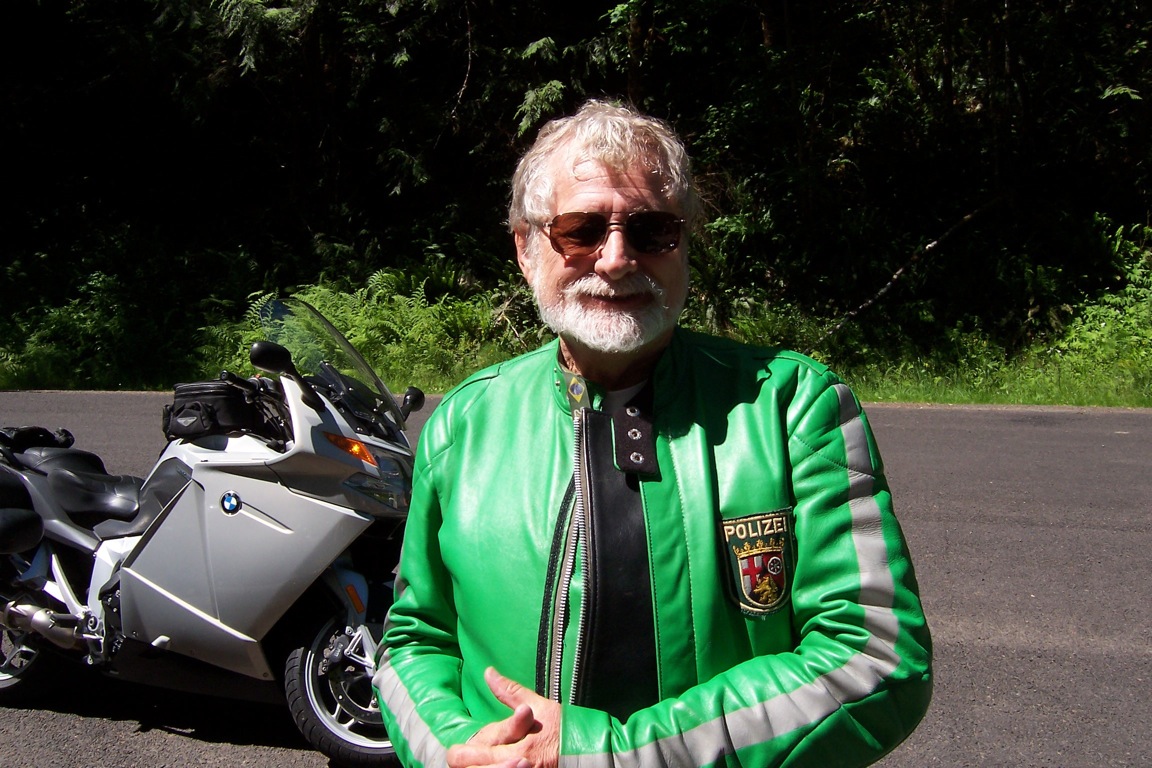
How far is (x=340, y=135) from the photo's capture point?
16.4 m

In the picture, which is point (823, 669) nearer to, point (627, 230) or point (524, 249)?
point (627, 230)

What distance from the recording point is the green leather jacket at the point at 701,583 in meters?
1.38

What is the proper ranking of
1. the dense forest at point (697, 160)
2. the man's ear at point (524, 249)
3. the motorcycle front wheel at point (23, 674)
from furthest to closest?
the dense forest at point (697, 160) → the motorcycle front wheel at point (23, 674) → the man's ear at point (524, 249)

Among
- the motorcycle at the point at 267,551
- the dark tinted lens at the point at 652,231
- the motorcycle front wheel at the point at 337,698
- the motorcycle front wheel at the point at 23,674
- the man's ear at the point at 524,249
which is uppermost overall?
the dark tinted lens at the point at 652,231

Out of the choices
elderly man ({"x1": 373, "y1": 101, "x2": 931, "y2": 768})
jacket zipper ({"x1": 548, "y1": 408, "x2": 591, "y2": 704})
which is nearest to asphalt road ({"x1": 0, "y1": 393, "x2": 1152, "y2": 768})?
elderly man ({"x1": 373, "y1": 101, "x2": 931, "y2": 768})

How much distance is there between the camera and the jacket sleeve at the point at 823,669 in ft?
4.47

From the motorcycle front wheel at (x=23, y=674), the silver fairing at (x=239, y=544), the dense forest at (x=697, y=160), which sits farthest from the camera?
the dense forest at (x=697, y=160)

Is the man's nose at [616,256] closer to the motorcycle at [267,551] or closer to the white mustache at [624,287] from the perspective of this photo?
the white mustache at [624,287]

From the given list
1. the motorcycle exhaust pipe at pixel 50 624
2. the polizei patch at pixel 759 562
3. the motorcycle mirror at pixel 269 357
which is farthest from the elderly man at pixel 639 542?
the motorcycle exhaust pipe at pixel 50 624

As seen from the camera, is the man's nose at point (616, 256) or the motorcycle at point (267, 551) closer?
the man's nose at point (616, 256)

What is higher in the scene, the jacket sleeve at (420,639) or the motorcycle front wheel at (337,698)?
the jacket sleeve at (420,639)

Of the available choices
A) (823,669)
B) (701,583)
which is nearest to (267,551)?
(701,583)

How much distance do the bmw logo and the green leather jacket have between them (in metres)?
1.66

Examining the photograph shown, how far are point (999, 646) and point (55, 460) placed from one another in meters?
3.81
